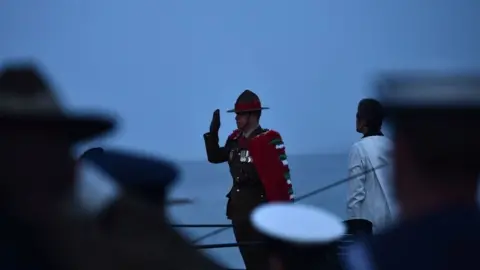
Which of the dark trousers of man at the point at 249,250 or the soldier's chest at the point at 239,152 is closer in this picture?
the dark trousers of man at the point at 249,250

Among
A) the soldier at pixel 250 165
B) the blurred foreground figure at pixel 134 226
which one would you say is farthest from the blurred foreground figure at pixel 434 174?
the soldier at pixel 250 165

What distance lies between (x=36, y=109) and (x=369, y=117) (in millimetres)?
2512

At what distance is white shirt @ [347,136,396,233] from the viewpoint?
4.05 metres

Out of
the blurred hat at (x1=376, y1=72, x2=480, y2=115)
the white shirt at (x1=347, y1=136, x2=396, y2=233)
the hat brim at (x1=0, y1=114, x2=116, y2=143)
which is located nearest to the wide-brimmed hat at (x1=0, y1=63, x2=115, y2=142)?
the hat brim at (x1=0, y1=114, x2=116, y2=143)

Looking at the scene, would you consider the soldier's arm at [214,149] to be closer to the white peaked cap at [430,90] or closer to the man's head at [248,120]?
the man's head at [248,120]

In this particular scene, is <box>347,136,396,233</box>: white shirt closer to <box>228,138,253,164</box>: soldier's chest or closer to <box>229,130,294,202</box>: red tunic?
<box>229,130,294,202</box>: red tunic

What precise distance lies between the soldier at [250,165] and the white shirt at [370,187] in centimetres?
44

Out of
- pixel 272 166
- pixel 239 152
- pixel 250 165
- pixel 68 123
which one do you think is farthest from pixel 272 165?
pixel 68 123

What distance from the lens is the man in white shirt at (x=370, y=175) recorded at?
405cm

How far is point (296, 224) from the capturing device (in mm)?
1857

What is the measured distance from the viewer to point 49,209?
1.71 meters

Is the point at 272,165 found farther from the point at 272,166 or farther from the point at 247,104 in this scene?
the point at 247,104

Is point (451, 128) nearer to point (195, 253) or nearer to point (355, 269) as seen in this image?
point (355, 269)

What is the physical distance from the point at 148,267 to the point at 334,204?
454cm
